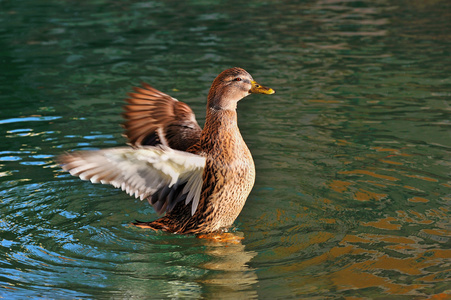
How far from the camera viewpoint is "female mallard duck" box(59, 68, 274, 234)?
17.1 feet

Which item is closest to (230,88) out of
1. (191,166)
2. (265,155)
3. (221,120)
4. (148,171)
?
(221,120)

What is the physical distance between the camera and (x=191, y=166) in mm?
5422

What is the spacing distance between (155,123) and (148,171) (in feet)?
3.78

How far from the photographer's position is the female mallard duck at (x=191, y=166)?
522 centimetres

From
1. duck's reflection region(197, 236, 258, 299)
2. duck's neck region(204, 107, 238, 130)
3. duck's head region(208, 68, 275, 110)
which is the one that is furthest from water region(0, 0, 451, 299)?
duck's head region(208, 68, 275, 110)

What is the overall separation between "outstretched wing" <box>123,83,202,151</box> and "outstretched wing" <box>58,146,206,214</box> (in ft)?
→ 2.14

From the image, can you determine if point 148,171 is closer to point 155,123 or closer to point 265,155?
point 155,123

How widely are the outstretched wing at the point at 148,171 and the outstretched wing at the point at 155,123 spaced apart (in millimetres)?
651

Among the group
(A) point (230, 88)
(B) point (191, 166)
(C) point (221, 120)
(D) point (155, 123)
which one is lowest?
(B) point (191, 166)

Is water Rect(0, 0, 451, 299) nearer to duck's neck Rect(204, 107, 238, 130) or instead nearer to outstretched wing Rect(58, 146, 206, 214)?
outstretched wing Rect(58, 146, 206, 214)

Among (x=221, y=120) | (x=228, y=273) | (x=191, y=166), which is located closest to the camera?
(x=228, y=273)

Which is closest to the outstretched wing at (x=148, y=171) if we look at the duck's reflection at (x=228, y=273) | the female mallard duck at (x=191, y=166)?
the female mallard duck at (x=191, y=166)

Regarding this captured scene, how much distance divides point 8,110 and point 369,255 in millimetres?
6159

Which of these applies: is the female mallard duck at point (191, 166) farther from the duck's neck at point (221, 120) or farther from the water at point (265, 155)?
the water at point (265, 155)
